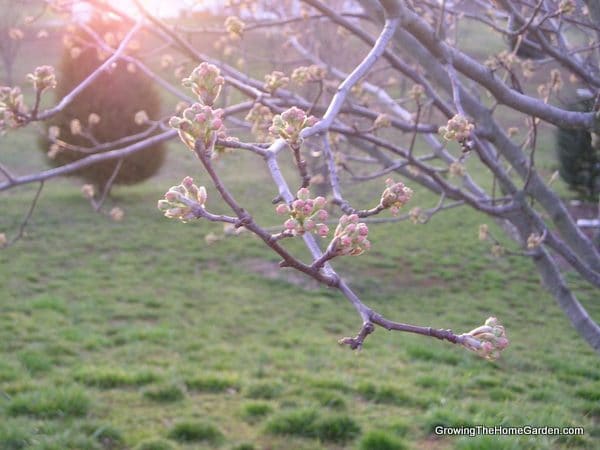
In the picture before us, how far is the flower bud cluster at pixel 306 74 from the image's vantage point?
276 centimetres

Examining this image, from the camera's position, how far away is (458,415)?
13.6ft

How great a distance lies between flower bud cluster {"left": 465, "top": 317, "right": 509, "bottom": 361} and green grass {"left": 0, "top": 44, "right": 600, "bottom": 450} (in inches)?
107

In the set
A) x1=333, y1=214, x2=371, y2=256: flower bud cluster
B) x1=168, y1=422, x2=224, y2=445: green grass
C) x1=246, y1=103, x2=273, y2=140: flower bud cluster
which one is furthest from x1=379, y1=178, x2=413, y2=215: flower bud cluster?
x1=168, y1=422, x2=224, y2=445: green grass

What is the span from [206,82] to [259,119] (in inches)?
50.3

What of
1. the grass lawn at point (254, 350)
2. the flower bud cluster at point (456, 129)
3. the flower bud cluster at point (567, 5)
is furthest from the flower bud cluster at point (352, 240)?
the grass lawn at point (254, 350)

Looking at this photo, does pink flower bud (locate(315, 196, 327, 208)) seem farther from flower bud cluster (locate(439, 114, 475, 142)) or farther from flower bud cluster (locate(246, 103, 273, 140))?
flower bud cluster (locate(246, 103, 273, 140))

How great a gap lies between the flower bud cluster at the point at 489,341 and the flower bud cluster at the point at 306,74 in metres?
1.77

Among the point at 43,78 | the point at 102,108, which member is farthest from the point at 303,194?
the point at 102,108

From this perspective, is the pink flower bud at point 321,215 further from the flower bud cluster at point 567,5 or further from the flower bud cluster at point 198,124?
the flower bud cluster at point 567,5

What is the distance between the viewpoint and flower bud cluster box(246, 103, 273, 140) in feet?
7.98

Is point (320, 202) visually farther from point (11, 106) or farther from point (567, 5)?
point (567, 5)

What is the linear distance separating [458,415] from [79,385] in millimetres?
2623

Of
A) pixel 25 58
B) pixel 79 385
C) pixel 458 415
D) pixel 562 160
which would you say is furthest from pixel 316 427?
pixel 25 58

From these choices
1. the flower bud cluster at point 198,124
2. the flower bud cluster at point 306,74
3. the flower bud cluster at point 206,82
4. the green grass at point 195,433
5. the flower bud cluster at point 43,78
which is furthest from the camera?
the green grass at point 195,433
